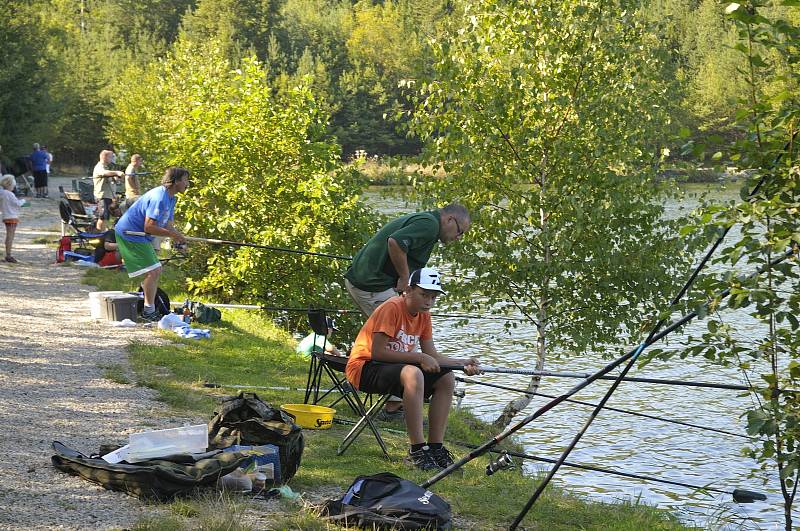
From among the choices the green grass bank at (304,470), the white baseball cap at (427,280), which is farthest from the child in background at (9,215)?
the white baseball cap at (427,280)

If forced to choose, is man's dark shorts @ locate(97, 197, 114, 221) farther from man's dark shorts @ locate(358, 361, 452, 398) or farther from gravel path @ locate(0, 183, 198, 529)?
man's dark shorts @ locate(358, 361, 452, 398)

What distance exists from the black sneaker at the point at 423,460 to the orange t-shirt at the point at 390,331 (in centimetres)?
57

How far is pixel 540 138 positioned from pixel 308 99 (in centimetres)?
364

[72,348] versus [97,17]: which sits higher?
[97,17]

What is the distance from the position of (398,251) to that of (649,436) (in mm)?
6129

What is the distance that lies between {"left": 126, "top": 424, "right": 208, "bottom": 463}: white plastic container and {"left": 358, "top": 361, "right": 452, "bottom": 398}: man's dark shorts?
1.14 metres

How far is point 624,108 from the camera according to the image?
10.9m

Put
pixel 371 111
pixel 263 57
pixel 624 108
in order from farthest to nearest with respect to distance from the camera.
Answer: pixel 263 57 → pixel 371 111 → pixel 624 108

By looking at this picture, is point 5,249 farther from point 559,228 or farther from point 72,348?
point 559,228

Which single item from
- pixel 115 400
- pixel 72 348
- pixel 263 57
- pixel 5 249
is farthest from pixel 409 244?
pixel 263 57

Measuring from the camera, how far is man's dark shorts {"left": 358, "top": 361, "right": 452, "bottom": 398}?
638 centimetres

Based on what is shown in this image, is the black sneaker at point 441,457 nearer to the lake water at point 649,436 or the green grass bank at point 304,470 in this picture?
the green grass bank at point 304,470

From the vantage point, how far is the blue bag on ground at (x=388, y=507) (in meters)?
4.85

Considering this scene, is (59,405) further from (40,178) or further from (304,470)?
(40,178)
